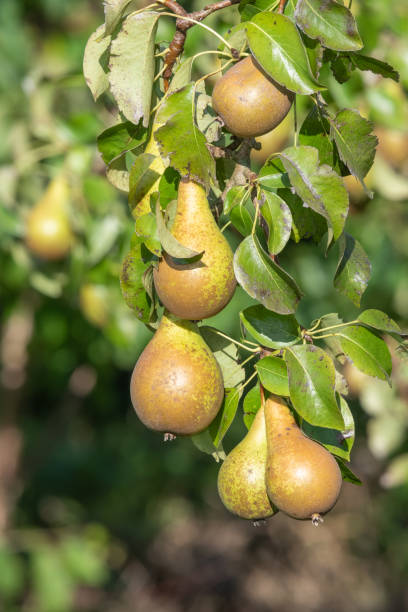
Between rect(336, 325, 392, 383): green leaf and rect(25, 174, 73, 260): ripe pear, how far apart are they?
1.17m

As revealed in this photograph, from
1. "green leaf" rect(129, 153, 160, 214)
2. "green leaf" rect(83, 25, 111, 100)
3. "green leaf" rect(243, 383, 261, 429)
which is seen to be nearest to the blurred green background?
"green leaf" rect(83, 25, 111, 100)

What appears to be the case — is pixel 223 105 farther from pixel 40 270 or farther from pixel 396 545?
pixel 396 545

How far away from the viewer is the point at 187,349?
2.39 ft

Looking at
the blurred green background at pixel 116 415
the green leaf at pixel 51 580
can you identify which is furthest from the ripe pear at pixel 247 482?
the green leaf at pixel 51 580

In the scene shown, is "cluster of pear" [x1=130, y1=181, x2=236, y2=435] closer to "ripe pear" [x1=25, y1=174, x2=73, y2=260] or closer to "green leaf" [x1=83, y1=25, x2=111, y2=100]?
"green leaf" [x1=83, y1=25, x2=111, y2=100]

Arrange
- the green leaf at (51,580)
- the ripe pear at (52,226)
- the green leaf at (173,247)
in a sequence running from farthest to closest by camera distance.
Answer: the green leaf at (51,580) < the ripe pear at (52,226) < the green leaf at (173,247)

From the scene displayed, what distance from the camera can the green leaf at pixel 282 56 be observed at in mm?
681

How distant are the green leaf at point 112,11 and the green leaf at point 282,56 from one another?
13 centimetres

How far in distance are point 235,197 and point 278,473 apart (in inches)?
10.4

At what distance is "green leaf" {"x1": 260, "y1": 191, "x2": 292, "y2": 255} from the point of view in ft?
2.31

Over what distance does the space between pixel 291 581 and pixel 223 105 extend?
436 cm

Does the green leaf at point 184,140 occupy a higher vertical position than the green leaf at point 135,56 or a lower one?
lower

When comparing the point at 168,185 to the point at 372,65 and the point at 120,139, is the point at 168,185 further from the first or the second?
the point at 372,65

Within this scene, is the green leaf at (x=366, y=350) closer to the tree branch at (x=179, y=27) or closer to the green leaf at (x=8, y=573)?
the tree branch at (x=179, y=27)
